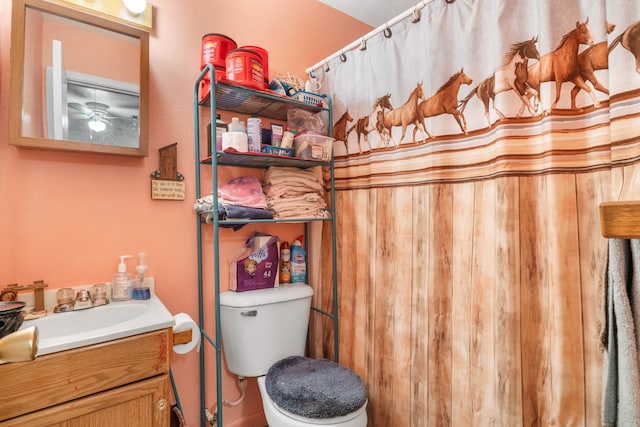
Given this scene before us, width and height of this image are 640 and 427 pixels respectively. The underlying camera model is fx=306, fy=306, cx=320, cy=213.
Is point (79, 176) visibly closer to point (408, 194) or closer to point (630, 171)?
point (408, 194)

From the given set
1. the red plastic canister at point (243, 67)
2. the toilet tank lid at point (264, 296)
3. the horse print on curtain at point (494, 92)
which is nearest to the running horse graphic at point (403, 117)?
the horse print on curtain at point (494, 92)

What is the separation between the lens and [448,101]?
1146 mm

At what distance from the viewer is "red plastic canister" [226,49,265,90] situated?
1240mm

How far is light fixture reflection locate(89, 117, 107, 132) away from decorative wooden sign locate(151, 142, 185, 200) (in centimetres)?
21

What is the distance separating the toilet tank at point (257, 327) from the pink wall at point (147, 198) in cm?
18

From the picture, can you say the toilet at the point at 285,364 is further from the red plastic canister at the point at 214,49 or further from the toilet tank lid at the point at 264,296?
the red plastic canister at the point at 214,49

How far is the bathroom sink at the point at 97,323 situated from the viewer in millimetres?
784

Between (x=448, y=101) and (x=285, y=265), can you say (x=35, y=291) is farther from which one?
(x=448, y=101)

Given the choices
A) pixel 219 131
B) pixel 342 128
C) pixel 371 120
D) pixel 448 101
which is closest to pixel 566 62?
pixel 448 101

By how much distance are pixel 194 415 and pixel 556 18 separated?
2016 mm

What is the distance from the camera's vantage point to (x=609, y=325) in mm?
562

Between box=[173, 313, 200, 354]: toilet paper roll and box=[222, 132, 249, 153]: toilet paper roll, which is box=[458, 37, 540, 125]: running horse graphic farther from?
box=[173, 313, 200, 354]: toilet paper roll

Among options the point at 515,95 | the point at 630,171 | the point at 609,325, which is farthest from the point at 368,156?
the point at 609,325

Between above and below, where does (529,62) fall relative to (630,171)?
above
